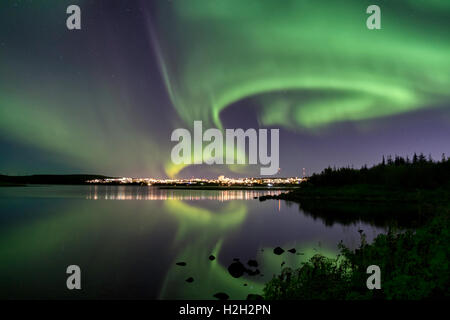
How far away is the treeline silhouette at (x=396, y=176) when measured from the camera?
10112 cm

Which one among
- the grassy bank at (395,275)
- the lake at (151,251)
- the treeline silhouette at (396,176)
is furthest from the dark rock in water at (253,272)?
the treeline silhouette at (396,176)

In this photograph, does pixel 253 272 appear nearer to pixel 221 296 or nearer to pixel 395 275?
pixel 221 296

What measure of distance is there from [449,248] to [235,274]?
14912mm

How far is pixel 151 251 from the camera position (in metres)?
33.3

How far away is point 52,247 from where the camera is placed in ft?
115

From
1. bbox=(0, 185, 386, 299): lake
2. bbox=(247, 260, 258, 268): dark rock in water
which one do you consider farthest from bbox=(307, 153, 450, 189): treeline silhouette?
bbox=(247, 260, 258, 268): dark rock in water

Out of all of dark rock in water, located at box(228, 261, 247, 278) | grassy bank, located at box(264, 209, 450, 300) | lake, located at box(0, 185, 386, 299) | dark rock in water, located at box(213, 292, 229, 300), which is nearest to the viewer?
grassy bank, located at box(264, 209, 450, 300)

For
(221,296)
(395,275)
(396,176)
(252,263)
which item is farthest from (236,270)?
(396,176)

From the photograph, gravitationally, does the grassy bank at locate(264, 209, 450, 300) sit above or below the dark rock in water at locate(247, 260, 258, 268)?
above

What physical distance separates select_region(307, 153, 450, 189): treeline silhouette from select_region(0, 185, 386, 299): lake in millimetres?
65351

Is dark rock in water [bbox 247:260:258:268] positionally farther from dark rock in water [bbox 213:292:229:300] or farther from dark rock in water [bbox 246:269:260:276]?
dark rock in water [bbox 213:292:229:300]

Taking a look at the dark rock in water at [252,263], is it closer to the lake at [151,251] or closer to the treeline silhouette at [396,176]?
the lake at [151,251]

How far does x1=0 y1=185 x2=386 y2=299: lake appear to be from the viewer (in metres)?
21.3
